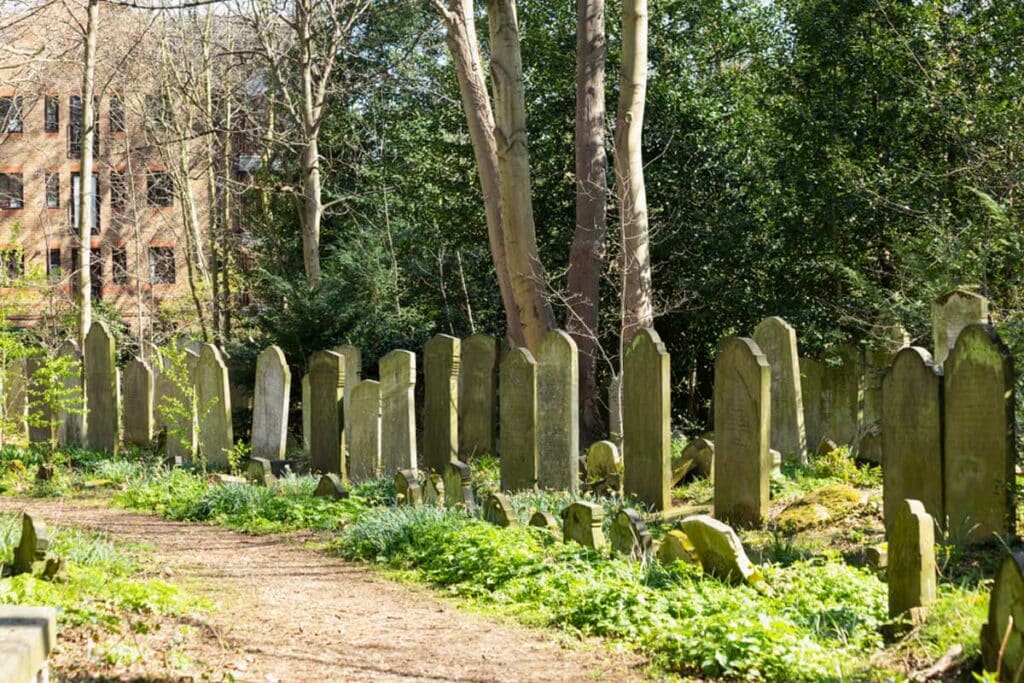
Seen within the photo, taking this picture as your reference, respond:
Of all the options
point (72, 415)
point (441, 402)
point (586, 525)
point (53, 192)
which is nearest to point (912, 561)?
point (586, 525)

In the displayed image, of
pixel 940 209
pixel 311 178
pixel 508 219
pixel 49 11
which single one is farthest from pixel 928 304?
pixel 49 11

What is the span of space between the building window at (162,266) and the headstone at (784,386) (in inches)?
1157

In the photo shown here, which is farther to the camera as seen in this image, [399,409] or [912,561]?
[399,409]

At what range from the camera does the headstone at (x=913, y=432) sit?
26.3 feet

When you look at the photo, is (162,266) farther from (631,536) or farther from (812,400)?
(631,536)

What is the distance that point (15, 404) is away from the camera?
19.4 m

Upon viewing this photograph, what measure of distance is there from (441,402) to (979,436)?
637 cm

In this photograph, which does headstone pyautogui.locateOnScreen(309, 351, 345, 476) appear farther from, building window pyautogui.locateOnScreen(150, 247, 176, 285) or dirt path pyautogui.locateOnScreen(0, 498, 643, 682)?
building window pyautogui.locateOnScreen(150, 247, 176, 285)

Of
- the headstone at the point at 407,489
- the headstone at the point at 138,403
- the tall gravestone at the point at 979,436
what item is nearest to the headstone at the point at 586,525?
the tall gravestone at the point at 979,436

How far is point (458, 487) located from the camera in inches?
404

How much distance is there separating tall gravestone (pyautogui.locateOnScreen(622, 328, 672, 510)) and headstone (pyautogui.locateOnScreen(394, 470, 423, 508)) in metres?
1.87

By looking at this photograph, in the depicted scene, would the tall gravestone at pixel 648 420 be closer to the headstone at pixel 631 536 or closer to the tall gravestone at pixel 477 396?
the headstone at pixel 631 536

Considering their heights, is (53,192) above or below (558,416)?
above

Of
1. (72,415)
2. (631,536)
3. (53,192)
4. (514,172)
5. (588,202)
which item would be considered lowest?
(631,536)
